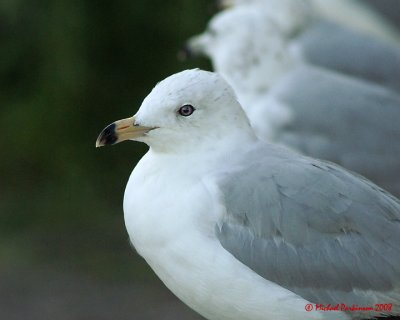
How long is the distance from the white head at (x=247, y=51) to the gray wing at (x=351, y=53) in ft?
1.19

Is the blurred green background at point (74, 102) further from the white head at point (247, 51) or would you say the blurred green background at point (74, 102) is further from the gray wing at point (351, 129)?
the gray wing at point (351, 129)

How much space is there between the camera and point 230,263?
1.95 meters

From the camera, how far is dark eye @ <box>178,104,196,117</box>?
2.07 m

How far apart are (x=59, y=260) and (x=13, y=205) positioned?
1.73ft

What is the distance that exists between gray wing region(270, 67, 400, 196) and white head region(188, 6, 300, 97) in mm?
221

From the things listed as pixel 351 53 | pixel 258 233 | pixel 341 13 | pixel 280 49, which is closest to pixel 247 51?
pixel 280 49

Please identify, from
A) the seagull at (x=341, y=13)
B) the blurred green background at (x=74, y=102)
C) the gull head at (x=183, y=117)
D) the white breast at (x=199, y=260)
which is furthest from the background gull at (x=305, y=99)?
the white breast at (x=199, y=260)

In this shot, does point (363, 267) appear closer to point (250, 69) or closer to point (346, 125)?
point (346, 125)

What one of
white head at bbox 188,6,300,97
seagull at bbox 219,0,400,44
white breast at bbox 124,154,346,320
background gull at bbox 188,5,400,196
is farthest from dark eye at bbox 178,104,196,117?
seagull at bbox 219,0,400,44

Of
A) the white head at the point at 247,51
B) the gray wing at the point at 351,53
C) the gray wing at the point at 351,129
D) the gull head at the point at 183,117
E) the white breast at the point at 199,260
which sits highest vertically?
the gray wing at the point at 351,53

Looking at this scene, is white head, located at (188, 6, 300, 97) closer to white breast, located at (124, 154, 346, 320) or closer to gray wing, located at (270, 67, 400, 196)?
gray wing, located at (270, 67, 400, 196)

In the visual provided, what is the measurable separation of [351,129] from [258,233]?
1.90 meters

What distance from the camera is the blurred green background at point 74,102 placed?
4793 millimetres

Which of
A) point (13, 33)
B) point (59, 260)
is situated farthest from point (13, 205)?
point (13, 33)
